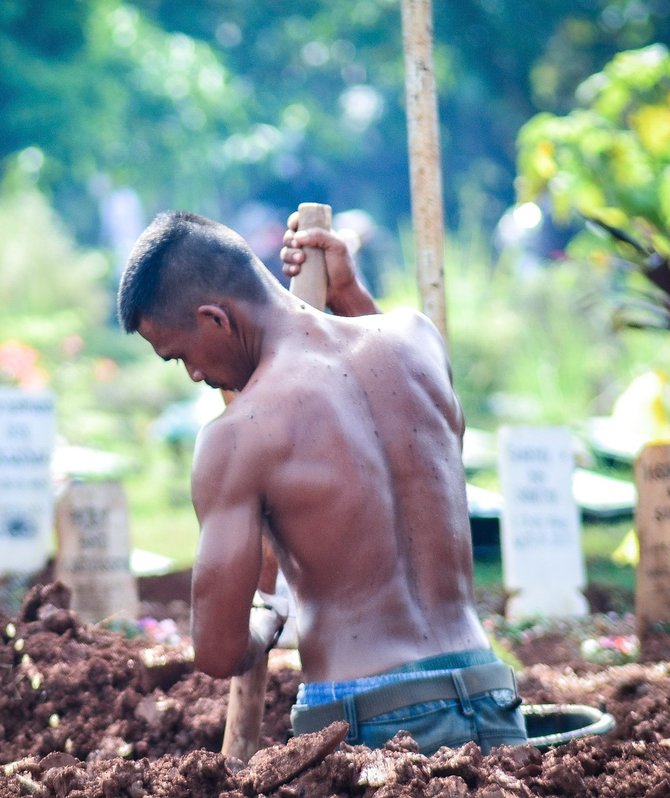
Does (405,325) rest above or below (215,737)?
above

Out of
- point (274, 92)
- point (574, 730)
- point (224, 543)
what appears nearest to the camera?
point (224, 543)

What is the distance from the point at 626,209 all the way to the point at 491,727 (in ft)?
17.5

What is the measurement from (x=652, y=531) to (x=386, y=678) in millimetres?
3150

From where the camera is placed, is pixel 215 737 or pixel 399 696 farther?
pixel 215 737

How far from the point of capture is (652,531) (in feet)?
18.8

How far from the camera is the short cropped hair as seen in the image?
9.95 ft

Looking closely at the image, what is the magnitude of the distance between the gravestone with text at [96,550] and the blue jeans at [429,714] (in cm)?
299

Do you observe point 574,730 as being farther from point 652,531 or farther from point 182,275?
point 652,531

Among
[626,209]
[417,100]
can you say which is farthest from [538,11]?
[417,100]

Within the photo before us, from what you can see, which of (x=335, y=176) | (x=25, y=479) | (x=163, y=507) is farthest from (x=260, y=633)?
(x=335, y=176)

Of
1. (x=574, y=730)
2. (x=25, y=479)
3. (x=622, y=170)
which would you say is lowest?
(x=574, y=730)

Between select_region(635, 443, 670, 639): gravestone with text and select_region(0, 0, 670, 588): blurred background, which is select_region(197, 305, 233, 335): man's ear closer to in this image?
select_region(0, 0, 670, 588): blurred background

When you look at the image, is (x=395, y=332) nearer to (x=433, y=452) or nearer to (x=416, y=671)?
(x=433, y=452)

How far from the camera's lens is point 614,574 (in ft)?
26.5
